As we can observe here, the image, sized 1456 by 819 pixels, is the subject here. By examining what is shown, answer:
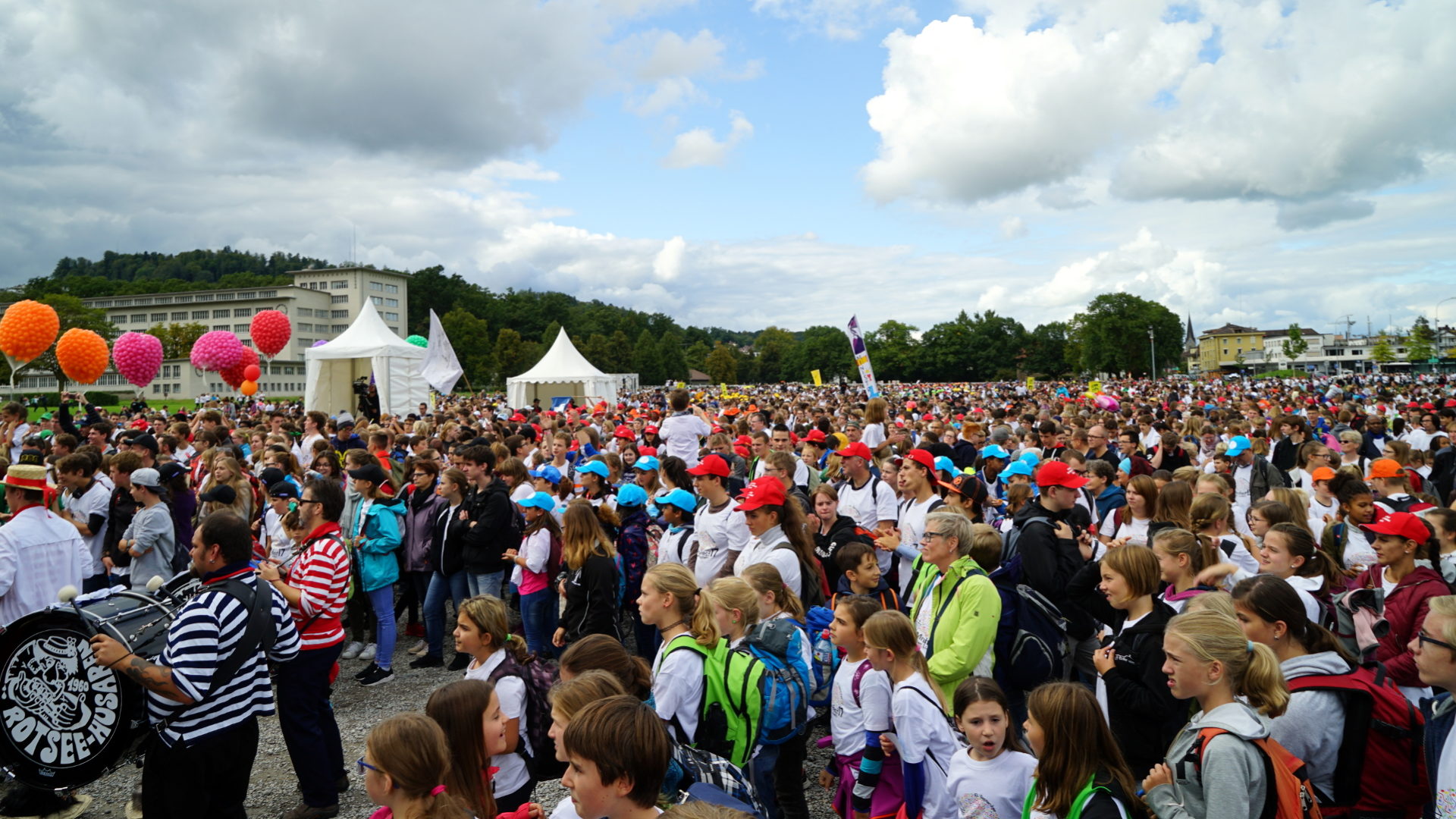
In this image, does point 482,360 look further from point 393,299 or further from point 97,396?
point 97,396

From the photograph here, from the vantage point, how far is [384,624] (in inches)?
258

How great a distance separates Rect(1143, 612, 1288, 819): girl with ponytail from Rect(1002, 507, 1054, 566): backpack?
1.80 meters

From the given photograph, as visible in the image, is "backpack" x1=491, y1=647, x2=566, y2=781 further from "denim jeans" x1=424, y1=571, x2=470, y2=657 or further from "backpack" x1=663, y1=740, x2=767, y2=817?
"denim jeans" x1=424, y1=571, x2=470, y2=657

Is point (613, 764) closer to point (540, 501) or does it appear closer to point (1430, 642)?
point (1430, 642)

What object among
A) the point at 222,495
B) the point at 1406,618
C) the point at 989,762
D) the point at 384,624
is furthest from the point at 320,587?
the point at 1406,618

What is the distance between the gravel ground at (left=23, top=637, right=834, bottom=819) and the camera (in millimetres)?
4570

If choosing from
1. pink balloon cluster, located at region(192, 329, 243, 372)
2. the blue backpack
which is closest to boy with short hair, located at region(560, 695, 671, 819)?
the blue backpack

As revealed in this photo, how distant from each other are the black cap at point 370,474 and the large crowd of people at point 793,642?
0.9 inches

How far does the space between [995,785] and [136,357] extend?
24.6 meters

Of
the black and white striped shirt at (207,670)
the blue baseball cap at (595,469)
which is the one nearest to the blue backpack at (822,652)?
the black and white striped shirt at (207,670)

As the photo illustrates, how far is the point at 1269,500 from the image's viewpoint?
5.02 metres

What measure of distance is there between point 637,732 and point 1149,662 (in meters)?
2.24

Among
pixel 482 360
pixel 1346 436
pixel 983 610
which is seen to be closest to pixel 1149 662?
pixel 983 610

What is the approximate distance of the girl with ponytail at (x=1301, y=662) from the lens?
289 centimetres
